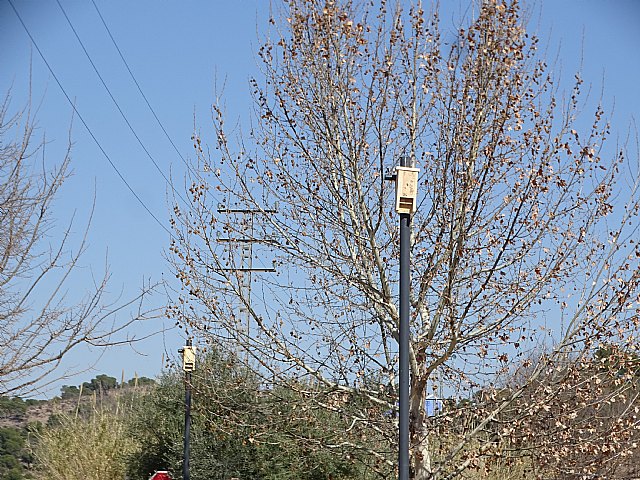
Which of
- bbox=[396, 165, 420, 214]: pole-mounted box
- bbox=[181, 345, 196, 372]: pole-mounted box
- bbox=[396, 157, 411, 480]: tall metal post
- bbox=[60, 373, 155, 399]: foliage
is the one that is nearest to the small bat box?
bbox=[181, 345, 196, 372]: pole-mounted box

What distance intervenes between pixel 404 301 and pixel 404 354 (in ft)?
1.75

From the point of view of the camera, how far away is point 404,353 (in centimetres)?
865

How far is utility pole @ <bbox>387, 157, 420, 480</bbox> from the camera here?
840 cm

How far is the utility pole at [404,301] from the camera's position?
331 inches

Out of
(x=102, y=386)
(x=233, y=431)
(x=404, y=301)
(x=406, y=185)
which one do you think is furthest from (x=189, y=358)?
(x=102, y=386)

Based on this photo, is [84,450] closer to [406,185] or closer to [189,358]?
[189,358]

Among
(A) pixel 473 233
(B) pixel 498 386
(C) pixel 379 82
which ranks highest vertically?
(C) pixel 379 82

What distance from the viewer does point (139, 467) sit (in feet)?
74.1

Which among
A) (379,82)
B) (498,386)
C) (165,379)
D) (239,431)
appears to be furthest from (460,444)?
(165,379)

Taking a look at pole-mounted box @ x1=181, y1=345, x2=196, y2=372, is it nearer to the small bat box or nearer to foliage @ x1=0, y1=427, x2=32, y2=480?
the small bat box

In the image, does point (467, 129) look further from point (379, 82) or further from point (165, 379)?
point (165, 379)

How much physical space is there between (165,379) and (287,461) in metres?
4.96

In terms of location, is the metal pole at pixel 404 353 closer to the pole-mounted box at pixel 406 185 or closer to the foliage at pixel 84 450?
the pole-mounted box at pixel 406 185

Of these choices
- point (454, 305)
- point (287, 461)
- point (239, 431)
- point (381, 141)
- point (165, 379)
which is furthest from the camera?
point (165, 379)
